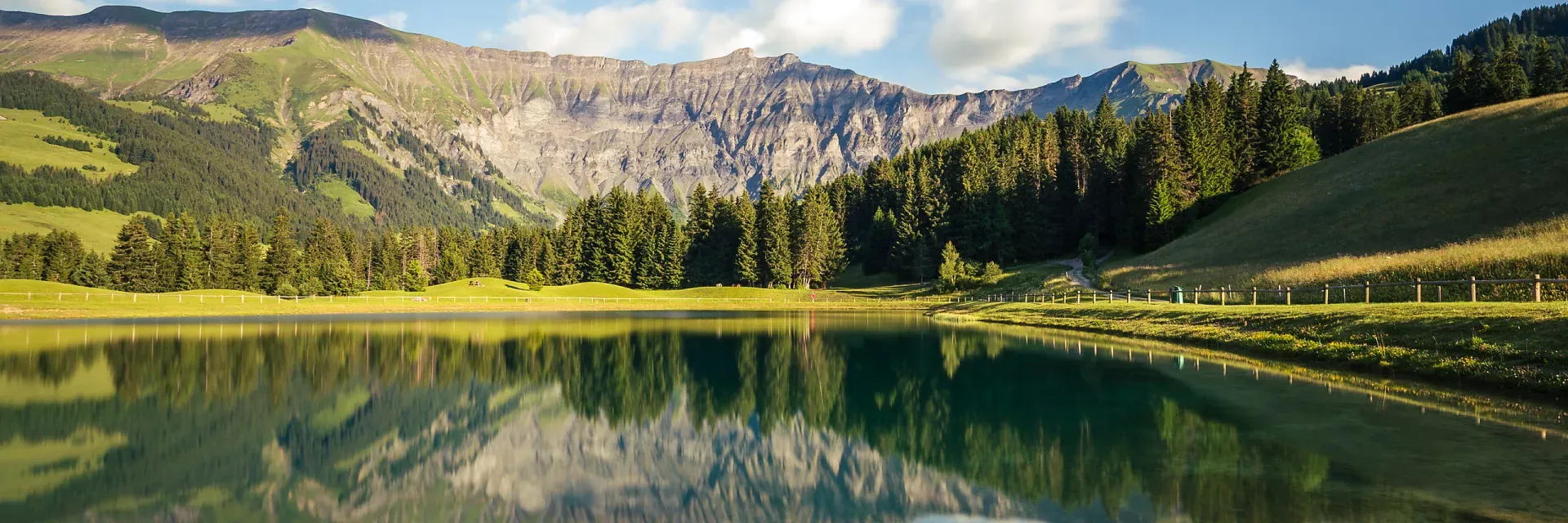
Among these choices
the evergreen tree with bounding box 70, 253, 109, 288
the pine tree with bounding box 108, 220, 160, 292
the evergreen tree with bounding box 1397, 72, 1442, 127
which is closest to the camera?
the pine tree with bounding box 108, 220, 160, 292

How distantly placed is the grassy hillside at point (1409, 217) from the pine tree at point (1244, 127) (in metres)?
7.31

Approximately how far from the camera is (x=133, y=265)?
336 ft

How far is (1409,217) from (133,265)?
134085 mm

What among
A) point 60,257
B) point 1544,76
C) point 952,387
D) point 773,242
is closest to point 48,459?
point 952,387

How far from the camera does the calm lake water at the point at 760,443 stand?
1114 centimetres

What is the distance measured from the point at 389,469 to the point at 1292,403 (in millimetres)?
19052

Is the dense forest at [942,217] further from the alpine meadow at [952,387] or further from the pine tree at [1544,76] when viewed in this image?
the alpine meadow at [952,387]

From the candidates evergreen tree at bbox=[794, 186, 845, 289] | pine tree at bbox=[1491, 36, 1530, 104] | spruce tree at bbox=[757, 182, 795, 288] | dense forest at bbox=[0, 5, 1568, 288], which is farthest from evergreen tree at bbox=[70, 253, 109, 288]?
pine tree at bbox=[1491, 36, 1530, 104]

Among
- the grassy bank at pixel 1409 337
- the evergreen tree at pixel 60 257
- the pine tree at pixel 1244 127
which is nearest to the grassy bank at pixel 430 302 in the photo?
the evergreen tree at pixel 60 257

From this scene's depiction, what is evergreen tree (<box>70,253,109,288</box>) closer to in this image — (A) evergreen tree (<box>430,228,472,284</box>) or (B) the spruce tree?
(A) evergreen tree (<box>430,228,472,284</box>)

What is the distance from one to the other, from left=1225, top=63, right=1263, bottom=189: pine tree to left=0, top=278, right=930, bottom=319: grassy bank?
1706 inches

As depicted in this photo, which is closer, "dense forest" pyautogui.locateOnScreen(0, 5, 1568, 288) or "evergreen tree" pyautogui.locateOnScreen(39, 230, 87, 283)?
"dense forest" pyautogui.locateOnScreen(0, 5, 1568, 288)

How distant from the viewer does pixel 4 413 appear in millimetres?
18469

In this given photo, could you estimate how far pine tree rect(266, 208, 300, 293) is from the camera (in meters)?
115
